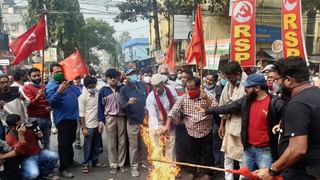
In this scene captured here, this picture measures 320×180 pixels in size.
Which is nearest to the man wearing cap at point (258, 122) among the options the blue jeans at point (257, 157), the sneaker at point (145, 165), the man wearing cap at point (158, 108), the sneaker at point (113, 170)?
the blue jeans at point (257, 157)

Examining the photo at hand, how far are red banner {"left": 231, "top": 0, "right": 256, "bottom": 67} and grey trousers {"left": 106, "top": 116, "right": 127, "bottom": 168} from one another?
2423 millimetres

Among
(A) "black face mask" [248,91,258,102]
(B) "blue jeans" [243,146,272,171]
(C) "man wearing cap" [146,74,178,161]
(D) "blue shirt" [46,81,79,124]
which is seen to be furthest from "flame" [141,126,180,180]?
(A) "black face mask" [248,91,258,102]

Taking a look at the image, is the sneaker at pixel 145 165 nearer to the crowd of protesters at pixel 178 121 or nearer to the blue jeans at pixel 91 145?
the crowd of protesters at pixel 178 121

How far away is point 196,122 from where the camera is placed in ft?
18.8

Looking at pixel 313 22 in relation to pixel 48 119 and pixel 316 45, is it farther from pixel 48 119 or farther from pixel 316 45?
pixel 48 119

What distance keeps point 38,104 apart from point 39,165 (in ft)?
3.87

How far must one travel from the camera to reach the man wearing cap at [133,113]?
671 cm

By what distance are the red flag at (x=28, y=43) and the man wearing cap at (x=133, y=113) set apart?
1.96 metres

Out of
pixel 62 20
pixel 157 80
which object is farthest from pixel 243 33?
pixel 62 20

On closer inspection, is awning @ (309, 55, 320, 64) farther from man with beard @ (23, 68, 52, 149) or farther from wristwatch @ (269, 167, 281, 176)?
wristwatch @ (269, 167, 281, 176)

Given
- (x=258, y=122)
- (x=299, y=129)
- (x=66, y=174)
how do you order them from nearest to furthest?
1. (x=299, y=129)
2. (x=258, y=122)
3. (x=66, y=174)

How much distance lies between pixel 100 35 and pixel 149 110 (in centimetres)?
5832

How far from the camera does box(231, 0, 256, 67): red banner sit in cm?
682

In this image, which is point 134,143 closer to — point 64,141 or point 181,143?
point 181,143
